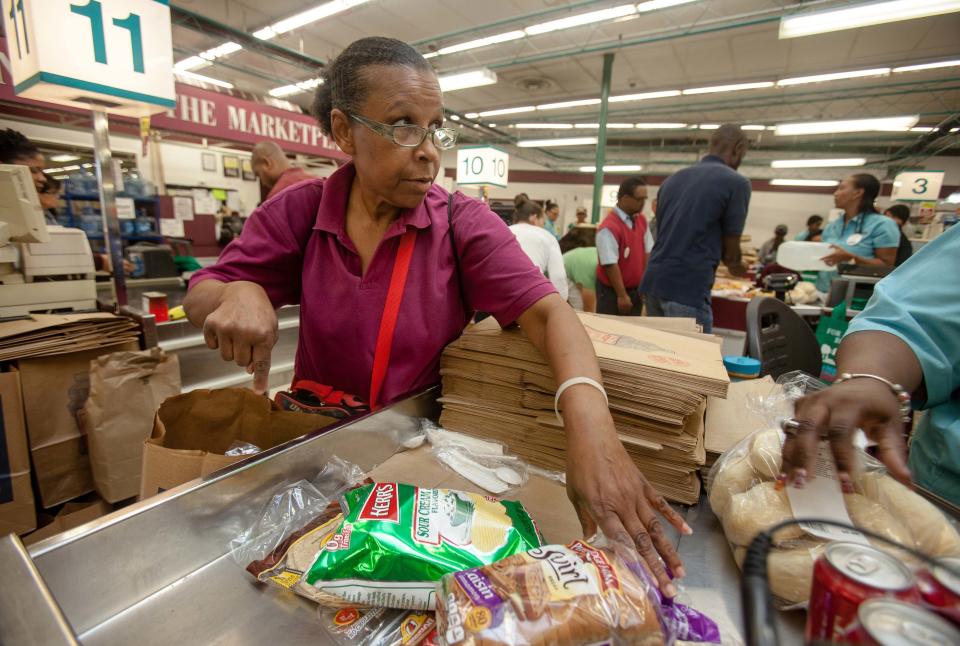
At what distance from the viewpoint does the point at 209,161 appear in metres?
9.85

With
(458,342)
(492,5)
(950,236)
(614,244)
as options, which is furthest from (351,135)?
(492,5)

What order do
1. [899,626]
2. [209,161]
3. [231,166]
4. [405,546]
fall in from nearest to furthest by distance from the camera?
[899,626], [405,546], [209,161], [231,166]

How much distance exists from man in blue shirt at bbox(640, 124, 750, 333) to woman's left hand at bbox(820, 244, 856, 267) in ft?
4.32

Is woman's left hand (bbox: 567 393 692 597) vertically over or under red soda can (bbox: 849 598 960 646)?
under

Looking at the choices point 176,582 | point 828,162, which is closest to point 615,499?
point 176,582

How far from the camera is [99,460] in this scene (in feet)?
7.37

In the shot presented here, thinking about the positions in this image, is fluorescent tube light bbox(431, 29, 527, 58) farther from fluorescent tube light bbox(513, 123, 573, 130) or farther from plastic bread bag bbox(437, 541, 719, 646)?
plastic bread bag bbox(437, 541, 719, 646)

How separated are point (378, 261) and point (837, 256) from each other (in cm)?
440

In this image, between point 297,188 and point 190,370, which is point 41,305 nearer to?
point 190,370

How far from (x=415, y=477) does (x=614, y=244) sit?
3.53m

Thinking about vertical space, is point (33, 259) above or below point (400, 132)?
below

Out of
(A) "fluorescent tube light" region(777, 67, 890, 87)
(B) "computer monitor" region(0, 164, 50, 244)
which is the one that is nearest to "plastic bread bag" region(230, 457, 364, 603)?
(B) "computer monitor" region(0, 164, 50, 244)

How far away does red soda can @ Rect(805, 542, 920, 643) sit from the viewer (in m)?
0.34

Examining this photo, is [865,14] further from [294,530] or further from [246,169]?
[246,169]
